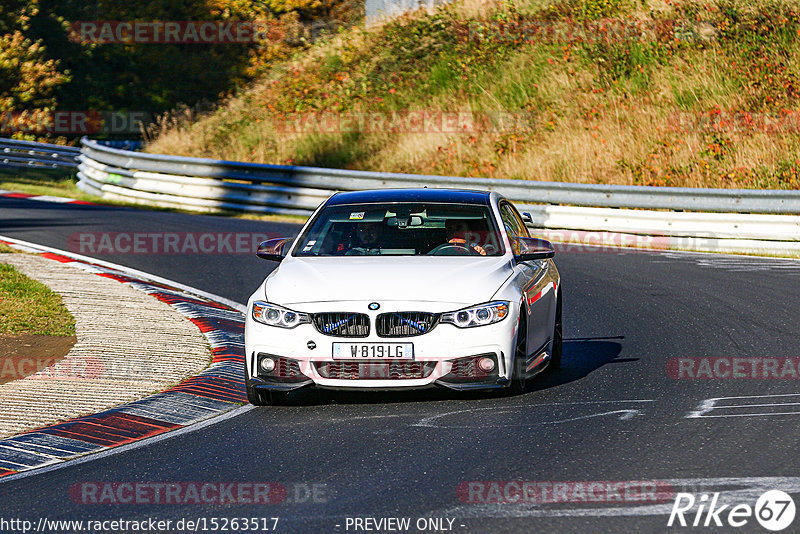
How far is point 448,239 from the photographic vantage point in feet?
31.4

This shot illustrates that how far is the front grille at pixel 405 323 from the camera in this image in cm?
820

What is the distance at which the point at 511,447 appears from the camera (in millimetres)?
7172

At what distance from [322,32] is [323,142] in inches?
477

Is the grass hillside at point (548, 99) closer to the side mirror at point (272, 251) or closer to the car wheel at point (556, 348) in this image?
the car wheel at point (556, 348)

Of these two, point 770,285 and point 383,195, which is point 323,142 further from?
point 383,195

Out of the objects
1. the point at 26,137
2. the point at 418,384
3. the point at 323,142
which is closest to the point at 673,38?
the point at 323,142

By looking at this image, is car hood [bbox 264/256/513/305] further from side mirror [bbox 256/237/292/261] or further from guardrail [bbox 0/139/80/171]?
guardrail [bbox 0/139/80/171]

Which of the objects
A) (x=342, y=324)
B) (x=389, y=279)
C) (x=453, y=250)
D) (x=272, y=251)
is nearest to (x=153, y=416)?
(x=342, y=324)

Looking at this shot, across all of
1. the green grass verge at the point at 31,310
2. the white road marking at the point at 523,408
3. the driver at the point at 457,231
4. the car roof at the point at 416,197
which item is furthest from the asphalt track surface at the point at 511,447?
the green grass verge at the point at 31,310

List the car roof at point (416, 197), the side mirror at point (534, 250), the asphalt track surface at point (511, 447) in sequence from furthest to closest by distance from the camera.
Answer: the car roof at point (416, 197), the side mirror at point (534, 250), the asphalt track surface at point (511, 447)

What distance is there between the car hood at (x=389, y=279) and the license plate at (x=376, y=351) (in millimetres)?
313

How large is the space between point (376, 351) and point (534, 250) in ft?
5.57

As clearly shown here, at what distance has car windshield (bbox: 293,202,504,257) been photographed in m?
9.43

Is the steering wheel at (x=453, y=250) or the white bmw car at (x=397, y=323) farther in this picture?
the steering wheel at (x=453, y=250)
